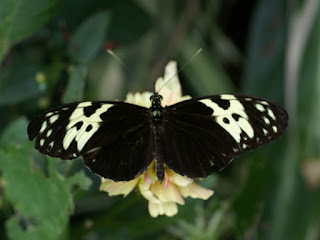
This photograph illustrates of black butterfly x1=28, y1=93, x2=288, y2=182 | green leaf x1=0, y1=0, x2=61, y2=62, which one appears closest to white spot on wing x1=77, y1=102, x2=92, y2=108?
black butterfly x1=28, y1=93, x2=288, y2=182

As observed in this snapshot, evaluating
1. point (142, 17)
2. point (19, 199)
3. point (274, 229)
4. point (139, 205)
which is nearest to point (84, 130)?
point (19, 199)

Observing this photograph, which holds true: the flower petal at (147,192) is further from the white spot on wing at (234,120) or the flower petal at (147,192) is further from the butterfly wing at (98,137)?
the white spot on wing at (234,120)

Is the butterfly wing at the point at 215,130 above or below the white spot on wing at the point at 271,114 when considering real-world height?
below

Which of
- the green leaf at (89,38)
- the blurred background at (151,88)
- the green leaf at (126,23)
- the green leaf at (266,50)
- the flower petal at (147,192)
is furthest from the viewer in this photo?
the green leaf at (266,50)

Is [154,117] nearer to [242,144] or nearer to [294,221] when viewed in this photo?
[242,144]

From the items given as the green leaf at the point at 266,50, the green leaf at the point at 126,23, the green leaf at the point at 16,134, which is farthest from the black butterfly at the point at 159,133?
the green leaf at the point at 266,50

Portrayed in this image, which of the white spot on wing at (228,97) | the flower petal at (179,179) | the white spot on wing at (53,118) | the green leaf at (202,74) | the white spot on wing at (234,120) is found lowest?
the green leaf at (202,74)

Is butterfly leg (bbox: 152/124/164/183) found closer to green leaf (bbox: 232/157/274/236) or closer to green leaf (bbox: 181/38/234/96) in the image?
green leaf (bbox: 232/157/274/236)
